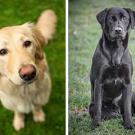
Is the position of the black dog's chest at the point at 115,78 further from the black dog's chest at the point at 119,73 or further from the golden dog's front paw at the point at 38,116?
the golden dog's front paw at the point at 38,116

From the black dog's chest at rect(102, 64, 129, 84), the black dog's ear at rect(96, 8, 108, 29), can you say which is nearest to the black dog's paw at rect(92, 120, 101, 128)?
the black dog's chest at rect(102, 64, 129, 84)

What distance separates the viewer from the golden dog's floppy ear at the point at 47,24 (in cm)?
350

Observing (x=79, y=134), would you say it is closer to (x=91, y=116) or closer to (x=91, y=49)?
(x=91, y=116)

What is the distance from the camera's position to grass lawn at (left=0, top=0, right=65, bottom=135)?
11.3 feet

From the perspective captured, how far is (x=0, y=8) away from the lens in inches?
138

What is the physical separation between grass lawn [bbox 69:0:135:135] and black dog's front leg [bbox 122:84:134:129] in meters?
0.03

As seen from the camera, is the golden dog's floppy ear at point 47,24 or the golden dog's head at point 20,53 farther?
the golden dog's floppy ear at point 47,24

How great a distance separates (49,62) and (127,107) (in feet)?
1.66

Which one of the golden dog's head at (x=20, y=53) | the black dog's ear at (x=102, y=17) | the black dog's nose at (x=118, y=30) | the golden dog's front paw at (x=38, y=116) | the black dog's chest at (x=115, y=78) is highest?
the black dog's ear at (x=102, y=17)

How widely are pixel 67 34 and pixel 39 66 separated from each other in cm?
24

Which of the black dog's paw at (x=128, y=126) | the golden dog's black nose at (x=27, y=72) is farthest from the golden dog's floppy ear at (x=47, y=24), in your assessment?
the black dog's paw at (x=128, y=126)

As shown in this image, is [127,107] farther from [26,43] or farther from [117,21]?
[26,43]

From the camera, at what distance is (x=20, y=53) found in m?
3.38

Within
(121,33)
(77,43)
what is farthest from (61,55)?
(121,33)
